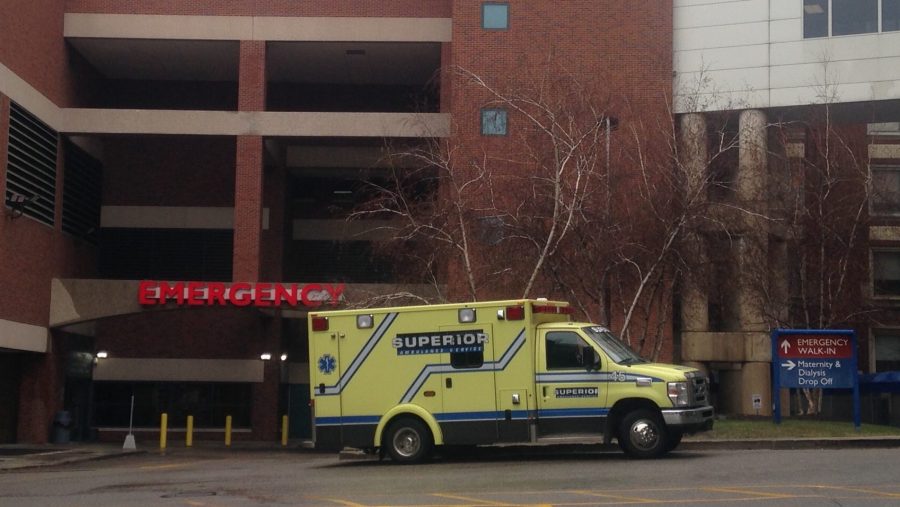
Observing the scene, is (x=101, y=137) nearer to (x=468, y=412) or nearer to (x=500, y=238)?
(x=500, y=238)

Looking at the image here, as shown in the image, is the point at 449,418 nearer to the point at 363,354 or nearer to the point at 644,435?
the point at 363,354

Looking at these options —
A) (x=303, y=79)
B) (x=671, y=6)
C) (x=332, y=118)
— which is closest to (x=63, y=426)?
(x=332, y=118)

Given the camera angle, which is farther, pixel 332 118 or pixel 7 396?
pixel 332 118

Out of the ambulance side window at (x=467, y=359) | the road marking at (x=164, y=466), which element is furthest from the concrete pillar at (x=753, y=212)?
the road marking at (x=164, y=466)

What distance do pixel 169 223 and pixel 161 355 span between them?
476 cm

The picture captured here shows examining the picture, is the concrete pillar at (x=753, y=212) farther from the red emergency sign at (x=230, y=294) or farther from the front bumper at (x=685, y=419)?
the red emergency sign at (x=230, y=294)

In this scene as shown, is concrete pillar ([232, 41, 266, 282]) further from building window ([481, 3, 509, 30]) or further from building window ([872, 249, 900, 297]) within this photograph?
building window ([872, 249, 900, 297])

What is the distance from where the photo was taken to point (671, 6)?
36250 millimetres

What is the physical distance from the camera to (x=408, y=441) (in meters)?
19.5

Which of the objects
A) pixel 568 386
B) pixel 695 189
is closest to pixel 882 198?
pixel 695 189

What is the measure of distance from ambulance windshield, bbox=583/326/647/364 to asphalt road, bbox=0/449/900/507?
1614mm

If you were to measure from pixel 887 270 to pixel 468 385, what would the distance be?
116 feet

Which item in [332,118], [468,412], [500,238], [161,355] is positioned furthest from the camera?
[161,355]

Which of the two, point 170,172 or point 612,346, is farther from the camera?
point 170,172
